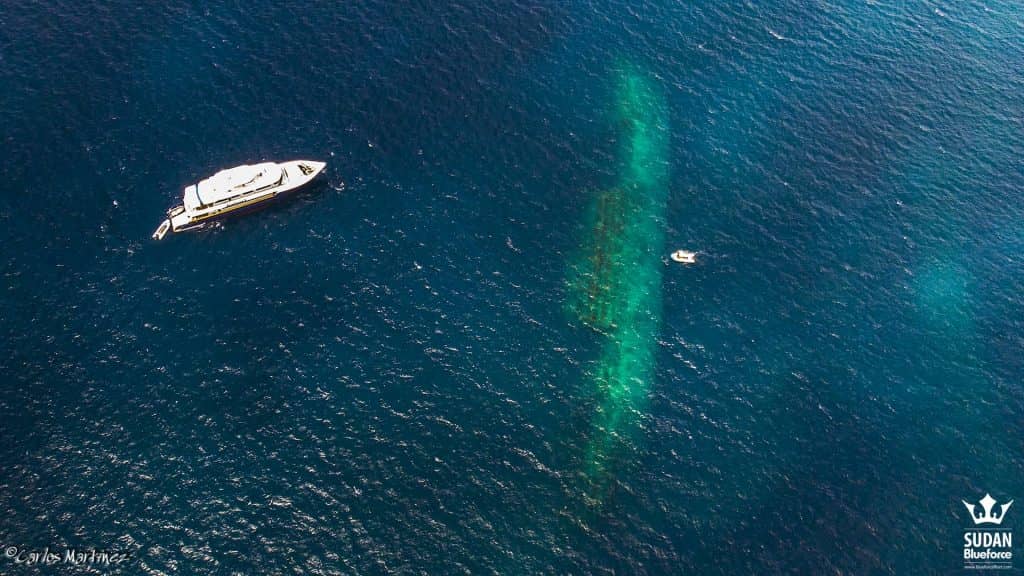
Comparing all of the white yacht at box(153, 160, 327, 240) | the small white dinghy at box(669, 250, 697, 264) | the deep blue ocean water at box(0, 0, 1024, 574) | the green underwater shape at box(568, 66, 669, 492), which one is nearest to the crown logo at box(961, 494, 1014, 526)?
the deep blue ocean water at box(0, 0, 1024, 574)

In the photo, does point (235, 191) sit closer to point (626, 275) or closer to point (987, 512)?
point (626, 275)

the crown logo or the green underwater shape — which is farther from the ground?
the green underwater shape

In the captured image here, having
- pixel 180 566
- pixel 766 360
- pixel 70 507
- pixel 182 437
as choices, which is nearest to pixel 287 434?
pixel 182 437

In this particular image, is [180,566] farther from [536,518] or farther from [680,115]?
[680,115]

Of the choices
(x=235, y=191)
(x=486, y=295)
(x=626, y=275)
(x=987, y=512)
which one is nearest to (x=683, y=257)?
(x=626, y=275)

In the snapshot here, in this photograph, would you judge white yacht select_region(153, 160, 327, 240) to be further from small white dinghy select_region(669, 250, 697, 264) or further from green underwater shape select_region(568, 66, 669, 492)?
small white dinghy select_region(669, 250, 697, 264)

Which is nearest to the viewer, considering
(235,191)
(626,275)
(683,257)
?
(626,275)
